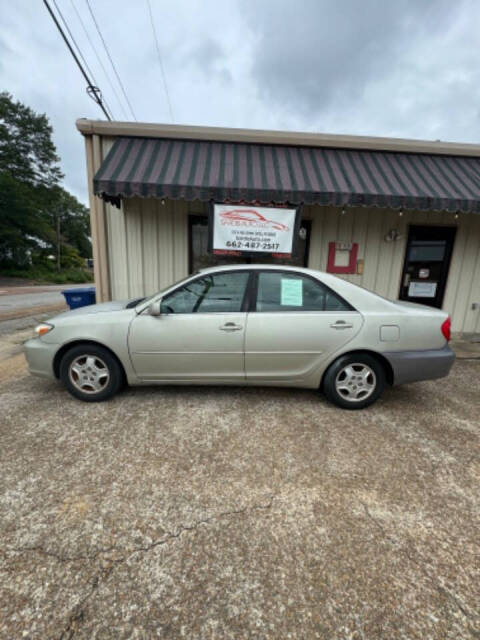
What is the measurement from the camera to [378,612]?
133 cm

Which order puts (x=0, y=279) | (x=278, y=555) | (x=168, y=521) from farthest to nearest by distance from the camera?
(x=0, y=279)
(x=168, y=521)
(x=278, y=555)

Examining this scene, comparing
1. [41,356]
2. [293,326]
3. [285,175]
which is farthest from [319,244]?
[41,356]

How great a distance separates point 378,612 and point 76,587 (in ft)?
4.69

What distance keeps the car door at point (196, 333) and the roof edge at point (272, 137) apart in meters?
3.55

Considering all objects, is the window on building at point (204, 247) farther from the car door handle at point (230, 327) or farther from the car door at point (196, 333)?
the car door handle at point (230, 327)

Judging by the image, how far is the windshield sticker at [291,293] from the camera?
3.05 m

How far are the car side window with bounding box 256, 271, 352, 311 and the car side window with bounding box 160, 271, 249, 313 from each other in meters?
0.22

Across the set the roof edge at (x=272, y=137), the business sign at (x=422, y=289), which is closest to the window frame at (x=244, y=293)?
the roof edge at (x=272, y=137)

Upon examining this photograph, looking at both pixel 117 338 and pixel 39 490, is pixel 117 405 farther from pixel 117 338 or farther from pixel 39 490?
pixel 39 490

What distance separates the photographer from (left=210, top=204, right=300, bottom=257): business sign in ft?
15.4

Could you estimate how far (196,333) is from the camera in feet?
9.75

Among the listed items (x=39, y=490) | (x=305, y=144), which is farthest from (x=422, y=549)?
(x=305, y=144)

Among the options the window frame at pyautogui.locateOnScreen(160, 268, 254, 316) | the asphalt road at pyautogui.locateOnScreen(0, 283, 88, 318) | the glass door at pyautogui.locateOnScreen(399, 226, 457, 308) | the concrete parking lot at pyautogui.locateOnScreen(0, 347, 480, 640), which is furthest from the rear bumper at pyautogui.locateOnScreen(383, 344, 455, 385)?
the asphalt road at pyautogui.locateOnScreen(0, 283, 88, 318)

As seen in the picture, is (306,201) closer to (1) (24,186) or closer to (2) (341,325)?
(2) (341,325)
